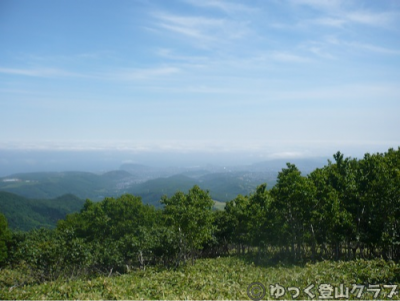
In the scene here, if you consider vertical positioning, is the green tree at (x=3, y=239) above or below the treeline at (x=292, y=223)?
below

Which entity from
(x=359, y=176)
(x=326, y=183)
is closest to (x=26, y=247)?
(x=326, y=183)

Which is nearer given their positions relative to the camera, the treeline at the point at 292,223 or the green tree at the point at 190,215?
the treeline at the point at 292,223

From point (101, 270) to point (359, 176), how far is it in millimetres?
32036

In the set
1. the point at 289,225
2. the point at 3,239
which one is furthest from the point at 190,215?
the point at 3,239

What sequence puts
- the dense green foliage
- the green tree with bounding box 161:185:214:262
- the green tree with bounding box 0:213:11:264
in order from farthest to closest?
1. the green tree with bounding box 0:213:11:264
2. the green tree with bounding box 161:185:214:262
3. the dense green foliage

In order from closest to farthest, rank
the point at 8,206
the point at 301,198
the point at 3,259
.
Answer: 1. the point at 301,198
2. the point at 3,259
3. the point at 8,206

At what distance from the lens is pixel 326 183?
32312 mm

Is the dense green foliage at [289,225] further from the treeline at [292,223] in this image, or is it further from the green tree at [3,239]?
the green tree at [3,239]

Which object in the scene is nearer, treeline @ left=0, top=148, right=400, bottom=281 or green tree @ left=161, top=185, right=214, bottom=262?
treeline @ left=0, top=148, right=400, bottom=281

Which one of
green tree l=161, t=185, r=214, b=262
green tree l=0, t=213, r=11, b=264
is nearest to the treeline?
green tree l=161, t=185, r=214, b=262

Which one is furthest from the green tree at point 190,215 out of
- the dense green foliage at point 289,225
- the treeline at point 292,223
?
the dense green foliage at point 289,225

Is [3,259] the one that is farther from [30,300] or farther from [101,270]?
[30,300]

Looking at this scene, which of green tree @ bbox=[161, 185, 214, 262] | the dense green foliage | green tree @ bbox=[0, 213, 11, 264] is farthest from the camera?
green tree @ bbox=[0, 213, 11, 264]

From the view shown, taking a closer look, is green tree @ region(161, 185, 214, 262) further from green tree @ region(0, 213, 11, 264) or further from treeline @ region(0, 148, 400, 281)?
green tree @ region(0, 213, 11, 264)
